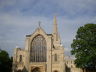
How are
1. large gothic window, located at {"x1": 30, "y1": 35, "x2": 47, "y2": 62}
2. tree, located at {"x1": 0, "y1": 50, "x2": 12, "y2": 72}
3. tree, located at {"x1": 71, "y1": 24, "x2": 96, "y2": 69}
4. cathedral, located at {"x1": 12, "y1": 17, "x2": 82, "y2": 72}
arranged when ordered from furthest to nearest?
1. tree, located at {"x1": 0, "y1": 50, "x2": 12, "y2": 72}
2. large gothic window, located at {"x1": 30, "y1": 35, "x2": 47, "y2": 62}
3. cathedral, located at {"x1": 12, "y1": 17, "x2": 82, "y2": 72}
4. tree, located at {"x1": 71, "y1": 24, "x2": 96, "y2": 69}

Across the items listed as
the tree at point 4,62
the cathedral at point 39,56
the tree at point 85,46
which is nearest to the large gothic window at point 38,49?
the cathedral at point 39,56

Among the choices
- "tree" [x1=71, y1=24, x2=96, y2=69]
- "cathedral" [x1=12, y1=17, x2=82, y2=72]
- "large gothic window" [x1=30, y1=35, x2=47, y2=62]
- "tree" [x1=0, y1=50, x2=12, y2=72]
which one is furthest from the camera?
"tree" [x1=0, y1=50, x2=12, y2=72]

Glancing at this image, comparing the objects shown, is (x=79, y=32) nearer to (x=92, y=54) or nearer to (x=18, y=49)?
(x=92, y=54)

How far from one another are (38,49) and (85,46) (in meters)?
19.2

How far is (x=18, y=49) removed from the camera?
6300 cm

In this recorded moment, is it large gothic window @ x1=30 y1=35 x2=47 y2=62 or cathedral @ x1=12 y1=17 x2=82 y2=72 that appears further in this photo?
large gothic window @ x1=30 y1=35 x2=47 y2=62

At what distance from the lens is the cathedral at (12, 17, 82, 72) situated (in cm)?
6044

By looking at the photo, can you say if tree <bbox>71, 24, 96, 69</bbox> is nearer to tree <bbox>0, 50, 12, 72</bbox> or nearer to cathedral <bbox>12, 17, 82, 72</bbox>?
cathedral <bbox>12, 17, 82, 72</bbox>

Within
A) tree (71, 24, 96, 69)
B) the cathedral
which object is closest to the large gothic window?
the cathedral

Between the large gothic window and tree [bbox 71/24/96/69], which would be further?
the large gothic window

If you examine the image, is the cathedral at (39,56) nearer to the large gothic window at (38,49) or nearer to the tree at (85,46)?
the large gothic window at (38,49)

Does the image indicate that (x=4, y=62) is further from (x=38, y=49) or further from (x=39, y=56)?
(x=38, y=49)

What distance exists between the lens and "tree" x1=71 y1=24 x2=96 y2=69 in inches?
1826

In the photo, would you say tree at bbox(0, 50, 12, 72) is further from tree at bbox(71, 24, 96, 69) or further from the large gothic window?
tree at bbox(71, 24, 96, 69)
